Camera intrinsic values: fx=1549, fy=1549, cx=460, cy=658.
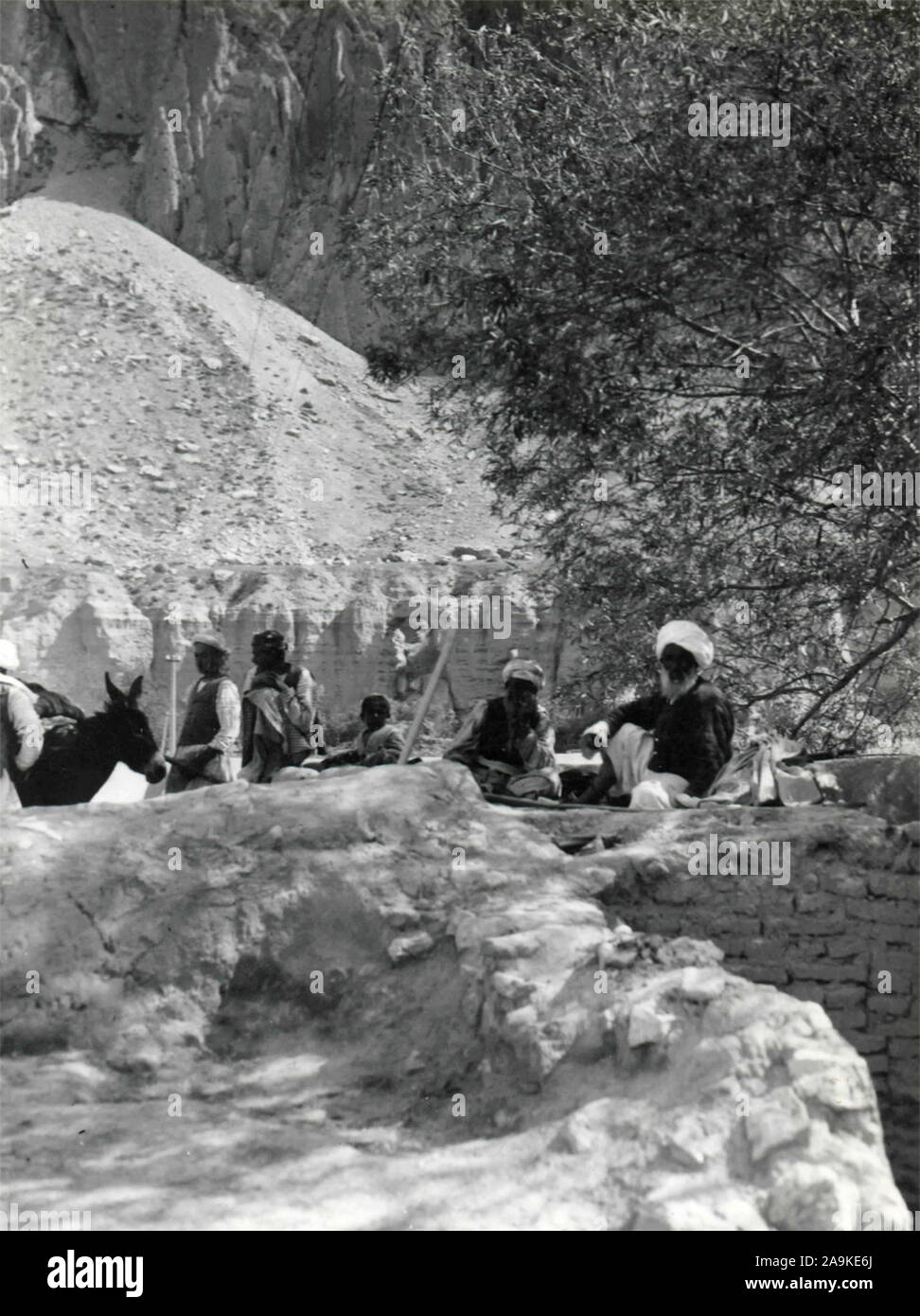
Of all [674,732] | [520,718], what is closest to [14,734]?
[520,718]

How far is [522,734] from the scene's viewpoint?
7.55 m

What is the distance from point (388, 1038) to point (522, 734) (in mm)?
2645

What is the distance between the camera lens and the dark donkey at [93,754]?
761 cm

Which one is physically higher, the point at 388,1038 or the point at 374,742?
the point at 374,742

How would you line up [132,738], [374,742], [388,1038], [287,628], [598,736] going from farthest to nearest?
[287,628] → [374,742] → [132,738] → [598,736] → [388,1038]

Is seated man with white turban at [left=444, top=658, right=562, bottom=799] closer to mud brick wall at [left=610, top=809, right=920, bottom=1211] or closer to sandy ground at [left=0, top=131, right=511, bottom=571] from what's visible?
mud brick wall at [left=610, top=809, right=920, bottom=1211]

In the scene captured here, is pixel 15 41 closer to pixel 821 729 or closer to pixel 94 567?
pixel 94 567

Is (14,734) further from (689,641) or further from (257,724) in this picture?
(689,641)

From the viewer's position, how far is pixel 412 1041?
5070mm

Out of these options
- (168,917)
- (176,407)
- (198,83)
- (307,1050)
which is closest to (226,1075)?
(307,1050)

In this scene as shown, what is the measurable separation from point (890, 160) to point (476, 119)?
287 centimetres

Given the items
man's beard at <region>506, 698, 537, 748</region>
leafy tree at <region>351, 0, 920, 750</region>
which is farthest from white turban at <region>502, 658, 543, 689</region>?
leafy tree at <region>351, 0, 920, 750</region>

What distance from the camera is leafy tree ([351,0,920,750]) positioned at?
895cm

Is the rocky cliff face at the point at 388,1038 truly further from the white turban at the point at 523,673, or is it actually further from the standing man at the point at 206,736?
the standing man at the point at 206,736
